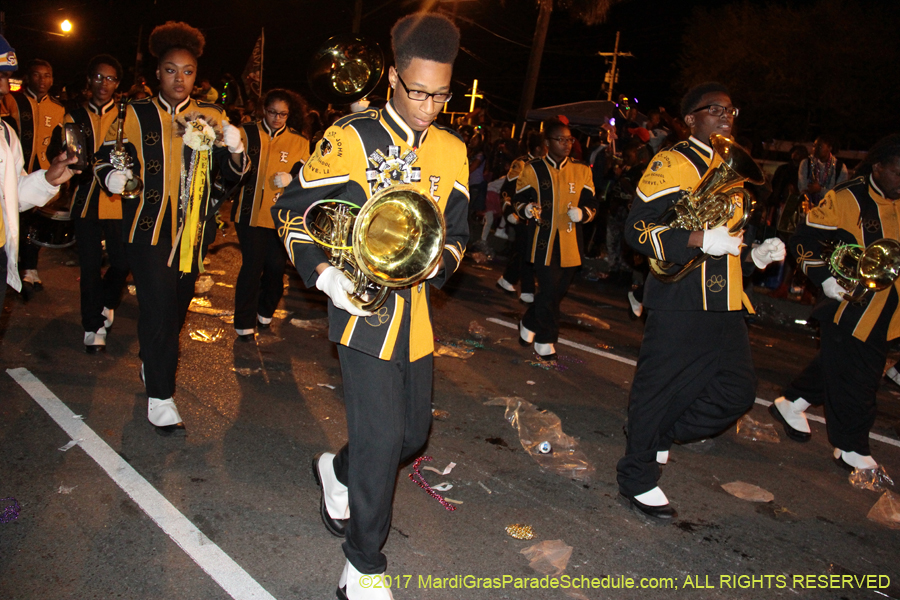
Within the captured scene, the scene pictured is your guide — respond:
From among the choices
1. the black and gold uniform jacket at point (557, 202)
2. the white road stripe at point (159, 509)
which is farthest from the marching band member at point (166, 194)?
the black and gold uniform jacket at point (557, 202)

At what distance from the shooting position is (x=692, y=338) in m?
3.92

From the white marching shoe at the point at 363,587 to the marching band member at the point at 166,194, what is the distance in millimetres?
1991

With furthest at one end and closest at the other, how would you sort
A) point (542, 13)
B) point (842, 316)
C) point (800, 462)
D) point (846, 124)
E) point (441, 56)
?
1. point (846, 124)
2. point (542, 13)
3. point (800, 462)
4. point (842, 316)
5. point (441, 56)

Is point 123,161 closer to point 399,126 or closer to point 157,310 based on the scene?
point 157,310

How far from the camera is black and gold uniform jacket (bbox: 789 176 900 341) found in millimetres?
4590

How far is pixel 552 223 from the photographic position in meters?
6.91

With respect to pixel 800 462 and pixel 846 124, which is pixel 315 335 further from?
pixel 846 124

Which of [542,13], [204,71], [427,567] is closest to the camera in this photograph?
[427,567]

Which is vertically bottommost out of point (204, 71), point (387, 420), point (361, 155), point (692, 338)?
point (387, 420)

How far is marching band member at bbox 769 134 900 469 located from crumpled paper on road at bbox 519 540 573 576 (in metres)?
2.47

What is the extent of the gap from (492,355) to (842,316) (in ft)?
10.2

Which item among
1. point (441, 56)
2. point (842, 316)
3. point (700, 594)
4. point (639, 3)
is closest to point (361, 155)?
point (441, 56)

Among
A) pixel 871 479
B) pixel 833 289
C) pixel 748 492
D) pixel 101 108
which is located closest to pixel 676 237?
pixel 833 289

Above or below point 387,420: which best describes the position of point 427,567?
below
